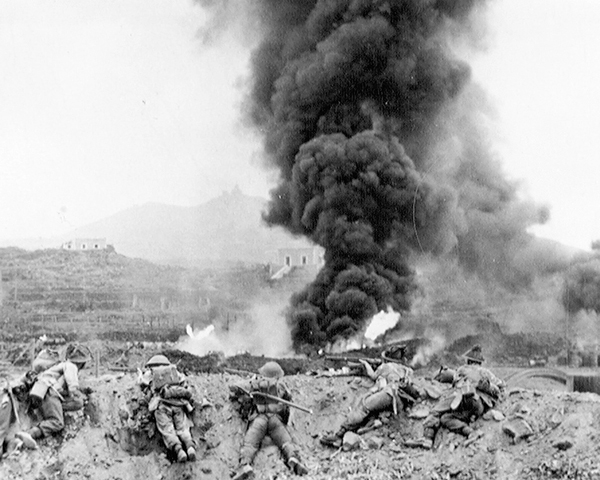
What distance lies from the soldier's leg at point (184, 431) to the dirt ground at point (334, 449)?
23 centimetres

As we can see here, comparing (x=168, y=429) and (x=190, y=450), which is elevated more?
(x=168, y=429)

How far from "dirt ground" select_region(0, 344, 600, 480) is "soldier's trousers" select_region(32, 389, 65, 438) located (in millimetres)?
188

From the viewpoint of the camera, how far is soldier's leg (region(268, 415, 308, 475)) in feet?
42.6

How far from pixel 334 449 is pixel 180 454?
2791 mm

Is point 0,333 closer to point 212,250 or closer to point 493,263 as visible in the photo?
point 493,263

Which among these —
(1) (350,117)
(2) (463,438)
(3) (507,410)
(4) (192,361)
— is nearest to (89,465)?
(2) (463,438)

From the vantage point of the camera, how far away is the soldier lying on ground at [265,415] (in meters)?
13.2

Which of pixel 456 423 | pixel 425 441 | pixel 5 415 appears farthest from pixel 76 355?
pixel 456 423

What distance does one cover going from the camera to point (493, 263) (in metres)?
42.6

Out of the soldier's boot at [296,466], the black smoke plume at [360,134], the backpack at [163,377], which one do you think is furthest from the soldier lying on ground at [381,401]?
the black smoke plume at [360,134]

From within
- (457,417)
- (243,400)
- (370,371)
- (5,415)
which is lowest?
(457,417)

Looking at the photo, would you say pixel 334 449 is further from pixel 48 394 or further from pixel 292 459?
pixel 48 394

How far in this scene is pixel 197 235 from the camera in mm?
92125

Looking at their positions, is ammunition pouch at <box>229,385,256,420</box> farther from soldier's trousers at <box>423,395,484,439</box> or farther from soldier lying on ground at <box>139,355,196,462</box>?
soldier's trousers at <box>423,395,484,439</box>
